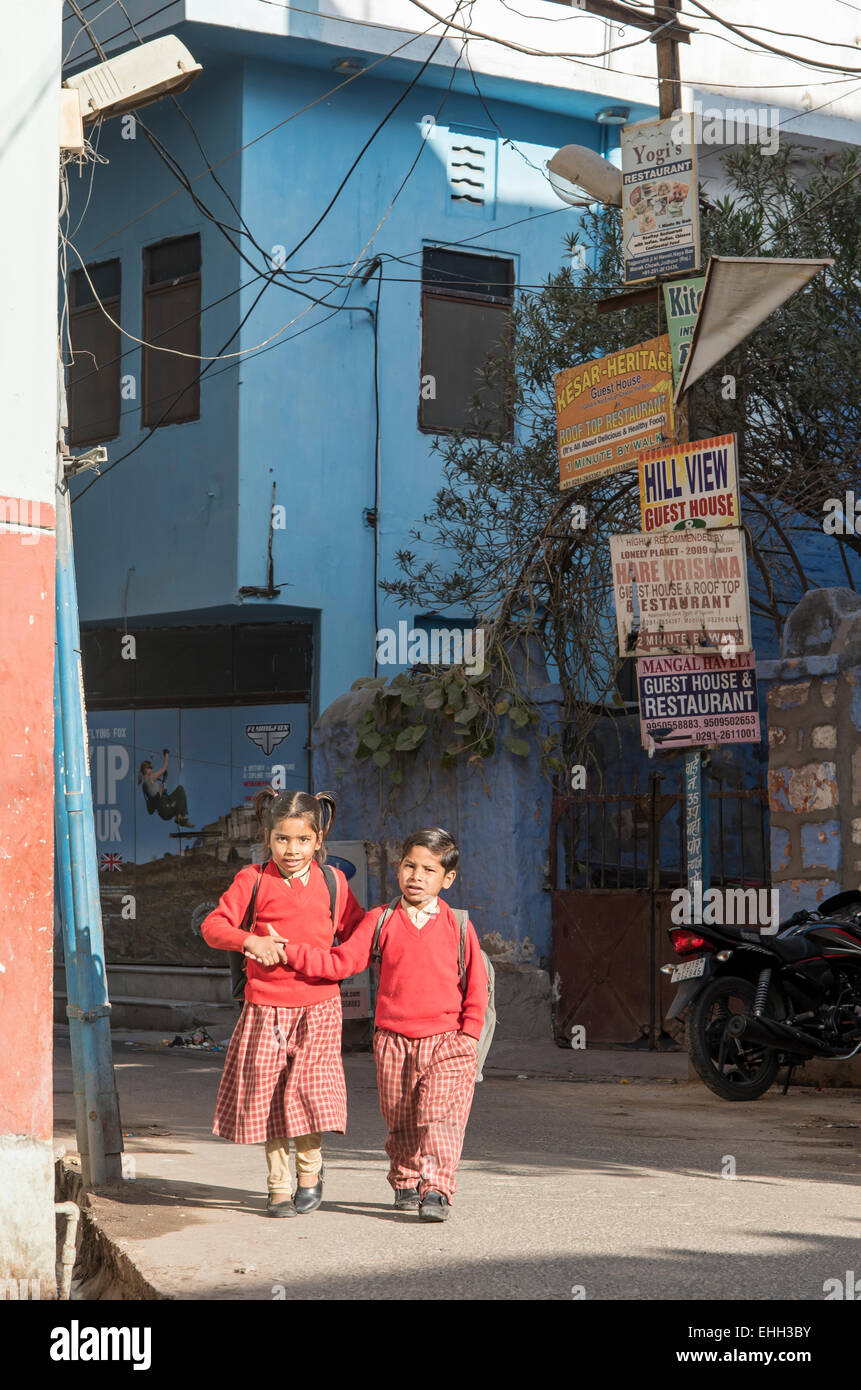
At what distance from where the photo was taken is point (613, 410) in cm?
1033

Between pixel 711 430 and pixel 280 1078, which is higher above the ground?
pixel 711 430

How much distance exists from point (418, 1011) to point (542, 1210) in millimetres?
852

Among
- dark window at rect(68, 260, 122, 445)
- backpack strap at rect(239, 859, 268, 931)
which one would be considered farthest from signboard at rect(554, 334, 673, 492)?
dark window at rect(68, 260, 122, 445)

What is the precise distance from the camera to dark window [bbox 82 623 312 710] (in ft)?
51.6

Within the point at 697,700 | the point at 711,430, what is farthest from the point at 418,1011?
the point at 711,430

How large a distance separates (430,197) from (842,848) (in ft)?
28.3

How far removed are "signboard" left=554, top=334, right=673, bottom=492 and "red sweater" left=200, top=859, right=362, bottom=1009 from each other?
5.03 m

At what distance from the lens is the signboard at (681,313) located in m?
9.78

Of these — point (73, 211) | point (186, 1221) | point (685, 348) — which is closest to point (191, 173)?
point (73, 211)

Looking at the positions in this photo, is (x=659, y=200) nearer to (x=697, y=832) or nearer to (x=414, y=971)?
(x=697, y=832)

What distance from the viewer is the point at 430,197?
15.7 m

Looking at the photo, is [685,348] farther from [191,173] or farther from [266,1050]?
[191,173]

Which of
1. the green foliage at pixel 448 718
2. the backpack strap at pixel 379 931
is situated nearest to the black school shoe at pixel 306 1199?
the backpack strap at pixel 379 931

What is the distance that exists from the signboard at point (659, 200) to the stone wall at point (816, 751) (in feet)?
7.78
